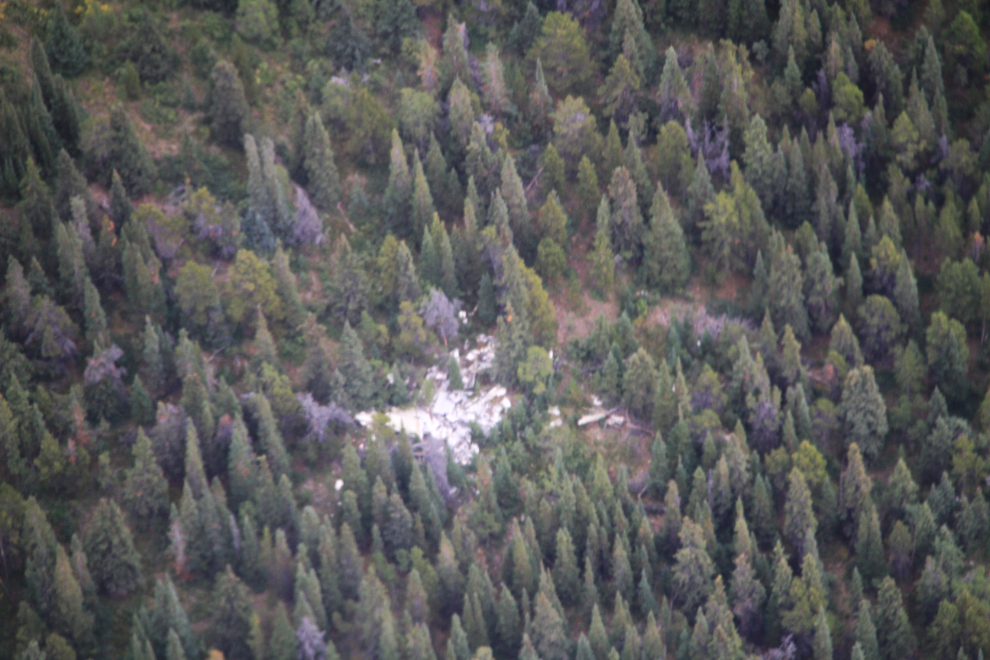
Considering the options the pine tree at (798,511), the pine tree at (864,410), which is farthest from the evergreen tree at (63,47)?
the pine tree at (864,410)

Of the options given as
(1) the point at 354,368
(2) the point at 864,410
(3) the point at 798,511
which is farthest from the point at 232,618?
(2) the point at 864,410

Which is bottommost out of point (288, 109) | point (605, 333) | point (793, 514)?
point (793, 514)

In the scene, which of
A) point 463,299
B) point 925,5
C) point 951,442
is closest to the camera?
point 951,442

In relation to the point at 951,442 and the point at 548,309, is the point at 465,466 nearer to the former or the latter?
the point at 548,309

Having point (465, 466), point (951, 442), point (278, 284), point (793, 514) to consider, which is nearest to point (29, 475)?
point (278, 284)

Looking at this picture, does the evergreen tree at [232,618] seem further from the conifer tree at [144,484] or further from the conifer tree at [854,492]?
the conifer tree at [854,492]

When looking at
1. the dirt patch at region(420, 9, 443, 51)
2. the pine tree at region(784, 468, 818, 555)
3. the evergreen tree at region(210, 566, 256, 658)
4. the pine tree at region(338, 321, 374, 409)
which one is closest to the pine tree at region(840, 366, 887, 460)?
the pine tree at region(784, 468, 818, 555)
